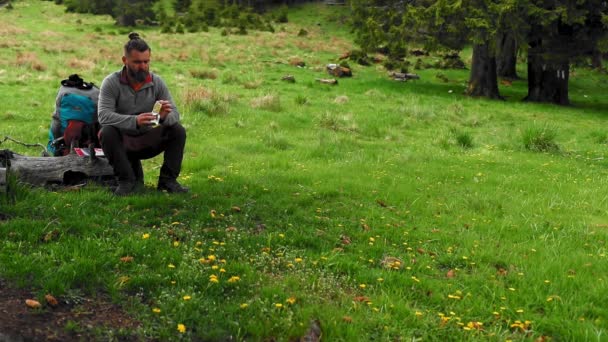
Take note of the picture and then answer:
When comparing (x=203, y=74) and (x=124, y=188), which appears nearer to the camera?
(x=124, y=188)

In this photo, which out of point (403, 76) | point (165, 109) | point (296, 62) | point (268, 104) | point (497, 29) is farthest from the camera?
point (296, 62)

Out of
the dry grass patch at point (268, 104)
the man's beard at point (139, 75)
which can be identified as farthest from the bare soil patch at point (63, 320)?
the dry grass patch at point (268, 104)

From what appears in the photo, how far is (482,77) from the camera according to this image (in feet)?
72.9

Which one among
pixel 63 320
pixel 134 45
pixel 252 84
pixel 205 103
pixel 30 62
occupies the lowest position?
pixel 63 320

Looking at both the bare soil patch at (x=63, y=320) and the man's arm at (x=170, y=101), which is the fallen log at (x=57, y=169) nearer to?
the man's arm at (x=170, y=101)

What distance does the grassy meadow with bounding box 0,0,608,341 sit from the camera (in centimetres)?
430

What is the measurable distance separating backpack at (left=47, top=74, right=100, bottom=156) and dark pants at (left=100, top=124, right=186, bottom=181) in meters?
0.85

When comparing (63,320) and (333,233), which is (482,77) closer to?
(333,233)

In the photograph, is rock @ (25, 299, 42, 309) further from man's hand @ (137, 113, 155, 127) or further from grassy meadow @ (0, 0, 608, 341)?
man's hand @ (137, 113, 155, 127)

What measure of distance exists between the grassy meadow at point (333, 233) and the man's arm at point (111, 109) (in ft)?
2.79

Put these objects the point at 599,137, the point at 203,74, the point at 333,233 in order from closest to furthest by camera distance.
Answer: the point at 333,233
the point at 599,137
the point at 203,74

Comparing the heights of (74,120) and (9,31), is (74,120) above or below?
below

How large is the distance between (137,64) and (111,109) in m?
0.59

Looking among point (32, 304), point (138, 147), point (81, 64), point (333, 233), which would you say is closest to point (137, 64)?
point (138, 147)
